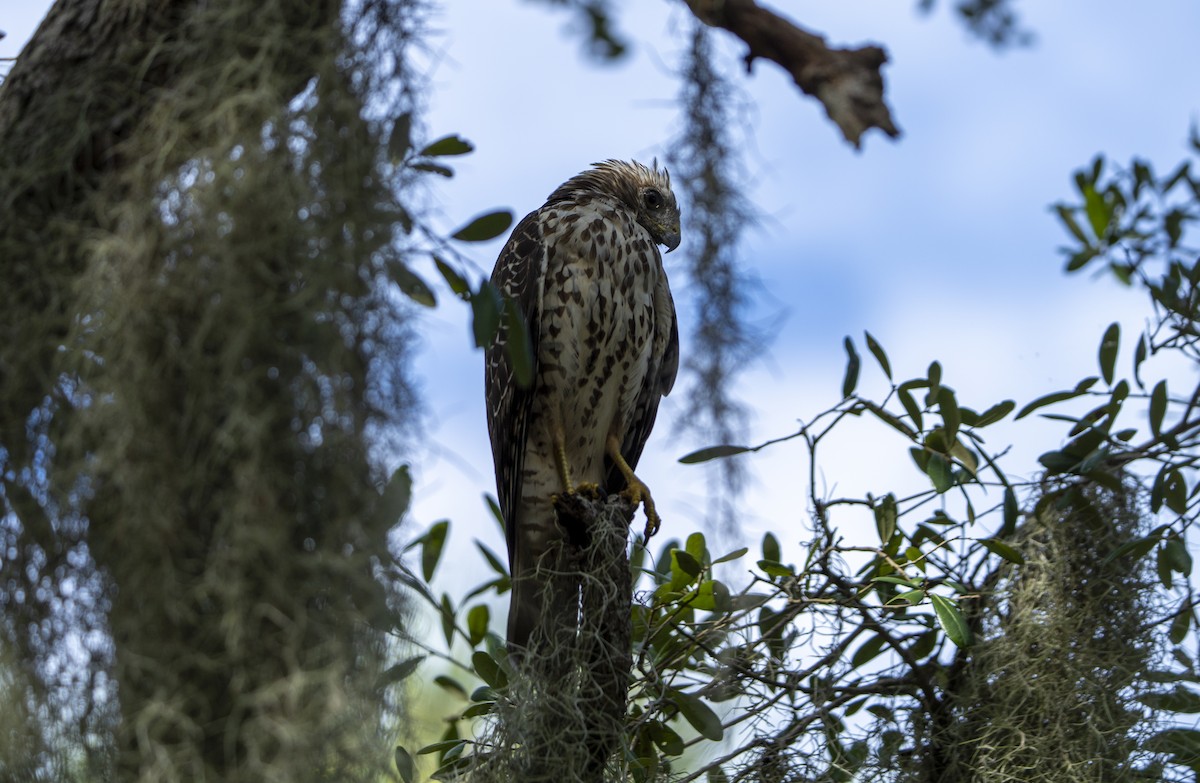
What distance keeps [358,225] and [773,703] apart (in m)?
1.36

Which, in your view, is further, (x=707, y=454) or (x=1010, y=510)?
(x=707, y=454)

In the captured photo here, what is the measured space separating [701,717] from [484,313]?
3.90ft

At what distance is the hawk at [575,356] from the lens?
329 cm

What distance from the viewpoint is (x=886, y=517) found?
255cm

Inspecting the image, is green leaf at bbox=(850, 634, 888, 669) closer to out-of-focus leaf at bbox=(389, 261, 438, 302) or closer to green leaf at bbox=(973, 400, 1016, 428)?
green leaf at bbox=(973, 400, 1016, 428)

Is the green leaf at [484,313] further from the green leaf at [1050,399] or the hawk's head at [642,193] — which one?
the hawk's head at [642,193]

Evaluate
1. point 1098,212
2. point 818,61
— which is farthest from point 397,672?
point 1098,212

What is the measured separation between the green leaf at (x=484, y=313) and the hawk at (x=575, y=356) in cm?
146

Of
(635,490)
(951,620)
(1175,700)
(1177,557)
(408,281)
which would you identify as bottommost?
(1175,700)

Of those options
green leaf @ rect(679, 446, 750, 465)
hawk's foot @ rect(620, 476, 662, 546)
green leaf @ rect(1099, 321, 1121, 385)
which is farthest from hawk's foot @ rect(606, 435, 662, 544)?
green leaf @ rect(1099, 321, 1121, 385)

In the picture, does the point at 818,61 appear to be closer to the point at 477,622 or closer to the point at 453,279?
the point at 477,622

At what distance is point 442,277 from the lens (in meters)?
1.84

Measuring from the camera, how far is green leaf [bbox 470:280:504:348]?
5.64 feet

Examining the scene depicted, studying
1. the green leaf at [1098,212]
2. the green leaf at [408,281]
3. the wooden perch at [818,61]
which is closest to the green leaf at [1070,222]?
the green leaf at [1098,212]
